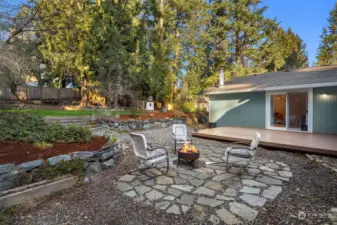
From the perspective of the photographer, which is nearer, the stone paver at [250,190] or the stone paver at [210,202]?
the stone paver at [210,202]

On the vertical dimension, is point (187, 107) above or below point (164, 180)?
above

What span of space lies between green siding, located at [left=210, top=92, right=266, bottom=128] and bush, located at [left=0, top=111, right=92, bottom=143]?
808cm

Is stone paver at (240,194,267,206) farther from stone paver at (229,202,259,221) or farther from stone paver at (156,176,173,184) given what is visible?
stone paver at (156,176,173,184)

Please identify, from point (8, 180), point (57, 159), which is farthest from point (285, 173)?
point (8, 180)

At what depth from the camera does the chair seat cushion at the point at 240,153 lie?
4.26 m

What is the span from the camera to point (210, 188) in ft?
11.5

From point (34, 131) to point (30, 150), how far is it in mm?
1231

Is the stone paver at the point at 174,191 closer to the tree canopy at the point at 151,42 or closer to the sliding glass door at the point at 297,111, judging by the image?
the sliding glass door at the point at 297,111

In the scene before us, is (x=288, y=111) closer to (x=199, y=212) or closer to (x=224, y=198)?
(x=224, y=198)

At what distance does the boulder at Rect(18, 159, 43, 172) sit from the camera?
3226 mm

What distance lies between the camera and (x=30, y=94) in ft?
52.7

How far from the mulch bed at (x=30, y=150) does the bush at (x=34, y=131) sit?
0.22 m

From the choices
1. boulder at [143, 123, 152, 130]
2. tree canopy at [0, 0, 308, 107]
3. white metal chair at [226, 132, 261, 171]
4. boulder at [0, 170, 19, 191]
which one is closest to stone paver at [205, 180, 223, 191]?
white metal chair at [226, 132, 261, 171]

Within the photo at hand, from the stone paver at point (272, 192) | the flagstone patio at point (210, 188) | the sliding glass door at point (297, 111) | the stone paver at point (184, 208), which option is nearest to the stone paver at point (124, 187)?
the flagstone patio at point (210, 188)
